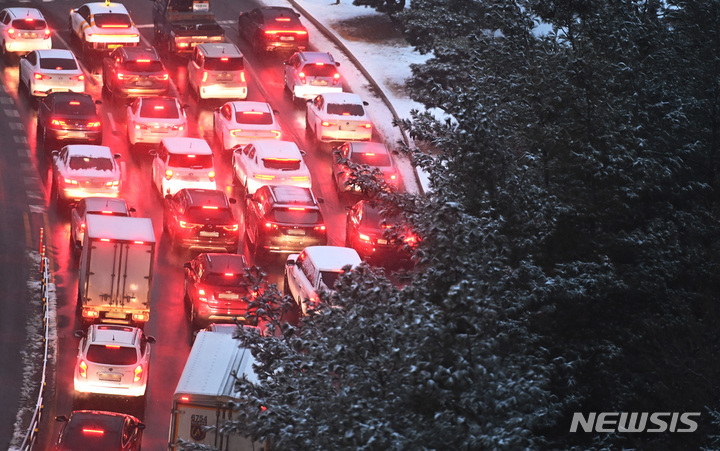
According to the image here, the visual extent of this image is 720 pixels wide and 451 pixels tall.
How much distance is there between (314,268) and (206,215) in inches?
173

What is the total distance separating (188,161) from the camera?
35531 millimetres

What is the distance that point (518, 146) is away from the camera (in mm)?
22266

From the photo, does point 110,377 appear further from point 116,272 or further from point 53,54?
point 53,54

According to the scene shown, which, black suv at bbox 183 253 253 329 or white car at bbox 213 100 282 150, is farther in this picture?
white car at bbox 213 100 282 150

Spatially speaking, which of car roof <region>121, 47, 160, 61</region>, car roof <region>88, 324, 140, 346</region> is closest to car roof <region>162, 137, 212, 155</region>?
car roof <region>121, 47, 160, 61</region>

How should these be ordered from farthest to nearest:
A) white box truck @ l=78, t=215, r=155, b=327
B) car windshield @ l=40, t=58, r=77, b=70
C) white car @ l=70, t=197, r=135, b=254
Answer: car windshield @ l=40, t=58, r=77, b=70 → white car @ l=70, t=197, r=135, b=254 → white box truck @ l=78, t=215, r=155, b=327

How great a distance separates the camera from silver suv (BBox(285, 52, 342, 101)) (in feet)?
146

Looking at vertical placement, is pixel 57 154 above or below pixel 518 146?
below

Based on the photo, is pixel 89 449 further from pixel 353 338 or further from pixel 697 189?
pixel 697 189

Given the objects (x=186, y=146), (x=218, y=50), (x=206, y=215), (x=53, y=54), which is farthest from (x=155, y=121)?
(x=206, y=215)

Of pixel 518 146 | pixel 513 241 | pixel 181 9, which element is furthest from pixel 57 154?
pixel 513 241

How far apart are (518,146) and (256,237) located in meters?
11.7

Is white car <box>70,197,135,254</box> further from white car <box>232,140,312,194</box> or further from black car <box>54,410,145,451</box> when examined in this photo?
black car <box>54,410,145,451</box>

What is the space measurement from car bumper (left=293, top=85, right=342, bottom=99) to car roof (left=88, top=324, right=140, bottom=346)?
65.1ft
